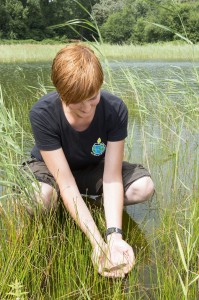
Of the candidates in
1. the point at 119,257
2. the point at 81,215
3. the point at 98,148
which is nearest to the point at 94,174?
the point at 98,148

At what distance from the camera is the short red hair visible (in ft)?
4.85

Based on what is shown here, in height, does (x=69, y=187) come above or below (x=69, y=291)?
above

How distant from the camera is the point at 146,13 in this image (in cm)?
4256

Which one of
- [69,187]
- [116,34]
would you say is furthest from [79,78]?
[116,34]

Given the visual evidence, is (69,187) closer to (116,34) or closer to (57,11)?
(116,34)

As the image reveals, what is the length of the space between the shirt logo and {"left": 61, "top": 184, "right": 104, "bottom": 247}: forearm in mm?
265

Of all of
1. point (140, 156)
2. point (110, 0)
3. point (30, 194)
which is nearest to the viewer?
point (30, 194)

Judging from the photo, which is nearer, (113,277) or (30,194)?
(113,277)

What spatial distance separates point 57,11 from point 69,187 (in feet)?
122

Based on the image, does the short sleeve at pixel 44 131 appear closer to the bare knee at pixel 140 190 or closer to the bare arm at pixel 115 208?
the bare arm at pixel 115 208

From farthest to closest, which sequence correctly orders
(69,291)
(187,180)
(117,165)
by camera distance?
1. (187,180)
2. (117,165)
3. (69,291)

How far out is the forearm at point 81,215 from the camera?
59.2 inches

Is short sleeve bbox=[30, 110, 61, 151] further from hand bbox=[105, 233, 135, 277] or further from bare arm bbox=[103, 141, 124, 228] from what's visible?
hand bbox=[105, 233, 135, 277]

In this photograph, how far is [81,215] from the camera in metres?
1.61
